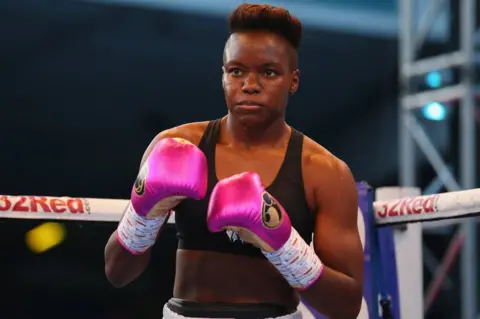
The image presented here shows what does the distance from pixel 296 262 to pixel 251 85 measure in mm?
414

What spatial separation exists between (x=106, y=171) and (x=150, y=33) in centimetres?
115

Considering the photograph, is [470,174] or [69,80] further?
[69,80]

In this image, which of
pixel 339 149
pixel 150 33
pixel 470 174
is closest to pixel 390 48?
pixel 339 149

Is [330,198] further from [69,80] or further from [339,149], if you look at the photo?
[339,149]

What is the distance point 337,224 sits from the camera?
1.57 m

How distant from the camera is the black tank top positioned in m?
1.57

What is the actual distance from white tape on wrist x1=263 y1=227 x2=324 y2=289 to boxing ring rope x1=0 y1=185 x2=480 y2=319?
0.57m

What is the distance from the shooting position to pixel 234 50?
1.60 m

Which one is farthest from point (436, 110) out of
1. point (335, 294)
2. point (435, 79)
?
point (335, 294)

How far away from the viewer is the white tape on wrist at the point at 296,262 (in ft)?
4.67

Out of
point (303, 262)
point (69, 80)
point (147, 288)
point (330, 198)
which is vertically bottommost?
point (147, 288)

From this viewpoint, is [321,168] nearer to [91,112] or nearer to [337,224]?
[337,224]

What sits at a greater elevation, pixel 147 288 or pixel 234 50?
pixel 234 50

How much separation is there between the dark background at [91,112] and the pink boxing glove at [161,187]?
325cm
